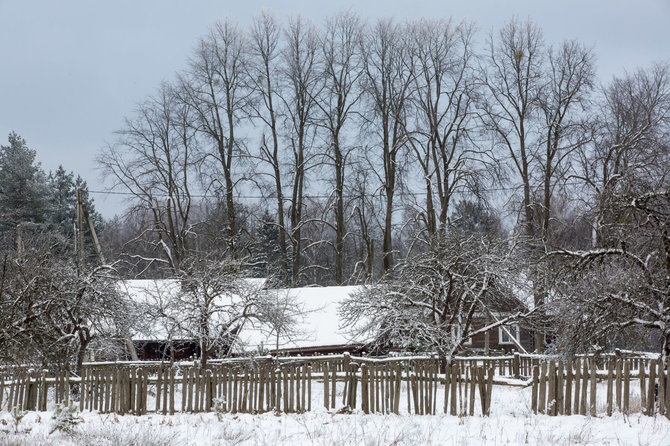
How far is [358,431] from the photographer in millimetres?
11680

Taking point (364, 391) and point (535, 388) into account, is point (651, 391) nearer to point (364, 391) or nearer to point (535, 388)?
point (535, 388)

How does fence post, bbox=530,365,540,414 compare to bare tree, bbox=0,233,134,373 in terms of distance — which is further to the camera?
bare tree, bbox=0,233,134,373

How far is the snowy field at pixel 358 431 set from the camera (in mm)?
10609

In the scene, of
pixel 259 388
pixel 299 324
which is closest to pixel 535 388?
pixel 259 388

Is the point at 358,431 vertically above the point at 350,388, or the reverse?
the point at 350,388

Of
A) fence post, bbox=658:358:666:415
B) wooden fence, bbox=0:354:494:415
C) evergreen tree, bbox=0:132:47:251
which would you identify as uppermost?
evergreen tree, bbox=0:132:47:251

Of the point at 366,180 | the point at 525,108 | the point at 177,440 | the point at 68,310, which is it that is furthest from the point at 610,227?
the point at 366,180

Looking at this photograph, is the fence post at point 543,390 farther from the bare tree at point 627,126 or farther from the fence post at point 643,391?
the bare tree at point 627,126

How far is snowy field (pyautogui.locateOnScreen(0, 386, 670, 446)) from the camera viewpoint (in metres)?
10.6

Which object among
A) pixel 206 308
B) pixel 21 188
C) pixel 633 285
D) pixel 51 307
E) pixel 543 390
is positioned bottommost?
pixel 543 390

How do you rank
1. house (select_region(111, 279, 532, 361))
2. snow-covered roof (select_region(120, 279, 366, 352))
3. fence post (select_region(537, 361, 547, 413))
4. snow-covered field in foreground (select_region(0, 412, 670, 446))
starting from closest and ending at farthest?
snow-covered field in foreground (select_region(0, 412, 670, 446))
fence post (select_region(537, 361, 547, 413))
house (select_region(111, 279, 532, 361))
snow-covered roof (select_region(120, 279, 366, 352))

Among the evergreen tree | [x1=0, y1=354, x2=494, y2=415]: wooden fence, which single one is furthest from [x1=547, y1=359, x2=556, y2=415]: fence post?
the evergreen tree

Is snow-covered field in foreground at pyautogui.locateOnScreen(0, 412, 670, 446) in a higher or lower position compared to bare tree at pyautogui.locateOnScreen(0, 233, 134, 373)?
lower

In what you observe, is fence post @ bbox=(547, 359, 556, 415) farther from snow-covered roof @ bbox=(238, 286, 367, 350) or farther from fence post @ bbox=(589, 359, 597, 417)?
snow-covered roof @ bbox=(238, 286, 367, 350)
